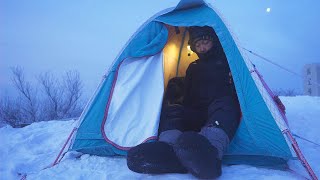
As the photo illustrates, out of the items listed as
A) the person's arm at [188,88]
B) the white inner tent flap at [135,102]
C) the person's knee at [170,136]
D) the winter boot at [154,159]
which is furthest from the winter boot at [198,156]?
the person's arm at [188,88]

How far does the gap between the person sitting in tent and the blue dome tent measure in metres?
0.15

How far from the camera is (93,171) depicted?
2320 millimetres

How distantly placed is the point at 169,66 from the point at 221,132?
1.70 meters

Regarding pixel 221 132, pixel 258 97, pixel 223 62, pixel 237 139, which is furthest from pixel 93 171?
pixel 223 62

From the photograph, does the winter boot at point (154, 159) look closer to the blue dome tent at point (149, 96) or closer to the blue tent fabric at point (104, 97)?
the blue dome tent at point (149, 96)

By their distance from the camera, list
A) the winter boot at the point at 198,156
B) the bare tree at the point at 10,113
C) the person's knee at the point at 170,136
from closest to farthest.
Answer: the winter boot at the point at 198,156 → the person's knee at the point at 170,136 → the bare tree at the point at 10,113

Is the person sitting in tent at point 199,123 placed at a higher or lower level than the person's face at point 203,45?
lower

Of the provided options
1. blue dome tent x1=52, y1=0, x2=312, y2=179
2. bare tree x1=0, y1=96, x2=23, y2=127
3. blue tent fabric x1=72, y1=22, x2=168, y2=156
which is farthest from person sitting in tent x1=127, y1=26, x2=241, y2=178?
bare tree x1=0, y1=96, x2=23, y2=127

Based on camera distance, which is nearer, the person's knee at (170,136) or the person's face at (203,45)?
the person's knee at (170,136)

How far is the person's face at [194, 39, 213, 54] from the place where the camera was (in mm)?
3144

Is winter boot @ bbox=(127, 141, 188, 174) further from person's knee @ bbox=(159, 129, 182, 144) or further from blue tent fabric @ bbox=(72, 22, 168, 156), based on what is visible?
blue tent fabric @ bbox=(72, 22, 168, 156)

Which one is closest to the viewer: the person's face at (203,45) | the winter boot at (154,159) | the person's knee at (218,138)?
the winter boot at (154,159)

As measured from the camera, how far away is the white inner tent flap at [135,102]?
2.75 metres

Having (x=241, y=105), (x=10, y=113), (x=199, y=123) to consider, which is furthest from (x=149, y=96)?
(x=10, y=113)
